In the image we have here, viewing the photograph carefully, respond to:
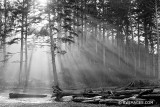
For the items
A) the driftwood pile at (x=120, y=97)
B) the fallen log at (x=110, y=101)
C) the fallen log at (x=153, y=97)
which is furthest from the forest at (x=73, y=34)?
the fallen log at (x=153, y=97)

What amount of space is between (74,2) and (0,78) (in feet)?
58.4

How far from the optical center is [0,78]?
120 feet

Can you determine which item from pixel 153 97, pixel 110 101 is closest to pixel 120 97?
pixel 110 101

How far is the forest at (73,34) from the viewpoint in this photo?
2897 centimetres

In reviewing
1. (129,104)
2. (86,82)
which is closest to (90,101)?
(129,104)

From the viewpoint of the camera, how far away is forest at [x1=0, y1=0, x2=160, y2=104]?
95.0ft

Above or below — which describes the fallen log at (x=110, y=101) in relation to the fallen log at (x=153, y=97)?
below

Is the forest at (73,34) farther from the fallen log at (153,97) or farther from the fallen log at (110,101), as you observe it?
the fallen log at (153,97)

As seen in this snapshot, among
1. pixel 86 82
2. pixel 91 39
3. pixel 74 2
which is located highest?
pixel 74 2

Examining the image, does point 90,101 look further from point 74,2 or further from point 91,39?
point 91,39

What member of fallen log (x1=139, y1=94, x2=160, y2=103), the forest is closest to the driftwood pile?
fallen log (x1=139, y1=94, x2=160, y2=103)

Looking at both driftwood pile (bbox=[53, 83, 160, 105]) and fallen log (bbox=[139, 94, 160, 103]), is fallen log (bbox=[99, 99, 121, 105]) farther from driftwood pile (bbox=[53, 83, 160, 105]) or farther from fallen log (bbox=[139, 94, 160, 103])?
fallen log (bbox=[139, 94, 160, 103])

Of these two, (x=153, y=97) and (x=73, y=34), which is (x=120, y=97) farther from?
(x=73, y=34)

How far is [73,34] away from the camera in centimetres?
3731
